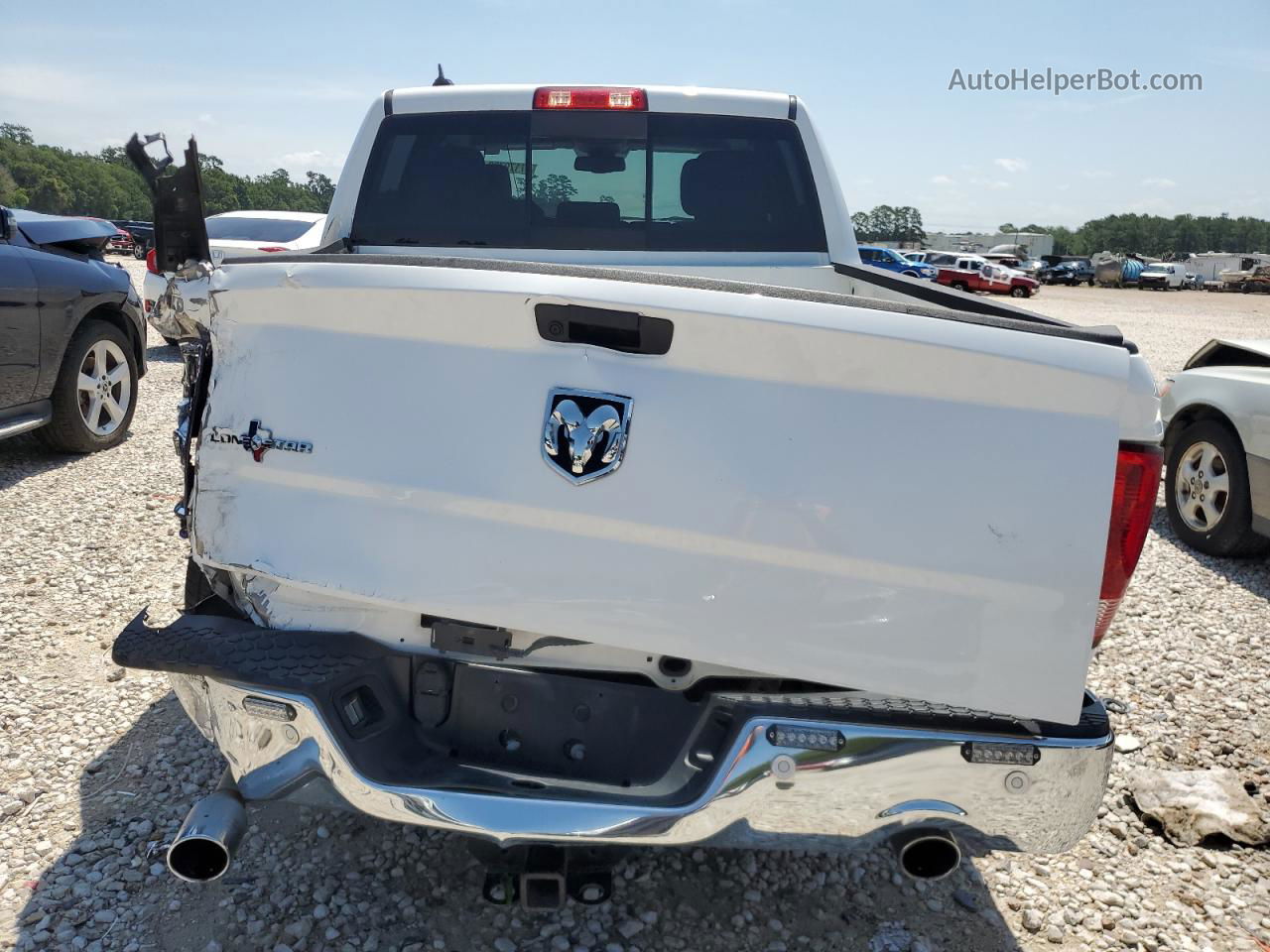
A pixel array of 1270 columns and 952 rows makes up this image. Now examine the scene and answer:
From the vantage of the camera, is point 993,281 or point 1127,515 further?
point 993,281

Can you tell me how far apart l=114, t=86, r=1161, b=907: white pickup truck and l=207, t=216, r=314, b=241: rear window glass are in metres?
10.6

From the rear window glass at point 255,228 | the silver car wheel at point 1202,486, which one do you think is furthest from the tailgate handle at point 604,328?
the rear window glass at point 255,228

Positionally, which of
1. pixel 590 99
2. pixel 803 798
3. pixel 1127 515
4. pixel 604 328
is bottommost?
pixel 803 798

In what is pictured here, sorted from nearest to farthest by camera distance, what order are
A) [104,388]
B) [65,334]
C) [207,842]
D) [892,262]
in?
[207,842]
[65,334]
[104,388]
[892,262]

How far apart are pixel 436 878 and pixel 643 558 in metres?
1.39

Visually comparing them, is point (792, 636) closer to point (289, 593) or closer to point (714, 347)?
point (714, 347)

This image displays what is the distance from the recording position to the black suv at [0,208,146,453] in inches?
234

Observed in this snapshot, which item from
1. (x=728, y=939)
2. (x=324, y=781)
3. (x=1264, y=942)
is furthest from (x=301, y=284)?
(x=1264, y=942)

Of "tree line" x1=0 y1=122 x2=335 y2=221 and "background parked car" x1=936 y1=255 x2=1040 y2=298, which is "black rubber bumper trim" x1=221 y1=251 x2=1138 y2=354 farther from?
"tree line" x1=0 y1=122 x2=335 y2=221

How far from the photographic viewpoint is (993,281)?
42094mm

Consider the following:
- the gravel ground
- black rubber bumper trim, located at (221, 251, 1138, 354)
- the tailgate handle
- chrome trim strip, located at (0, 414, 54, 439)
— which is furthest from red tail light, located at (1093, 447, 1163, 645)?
chrome trim strip, located at (0, 414, 54, 439)

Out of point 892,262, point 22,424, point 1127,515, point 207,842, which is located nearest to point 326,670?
point 207,842

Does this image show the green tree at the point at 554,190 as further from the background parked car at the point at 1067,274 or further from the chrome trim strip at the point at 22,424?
the background parked car at the point at 1067,274

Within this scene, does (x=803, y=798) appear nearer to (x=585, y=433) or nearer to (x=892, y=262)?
(x=585, y=433)
